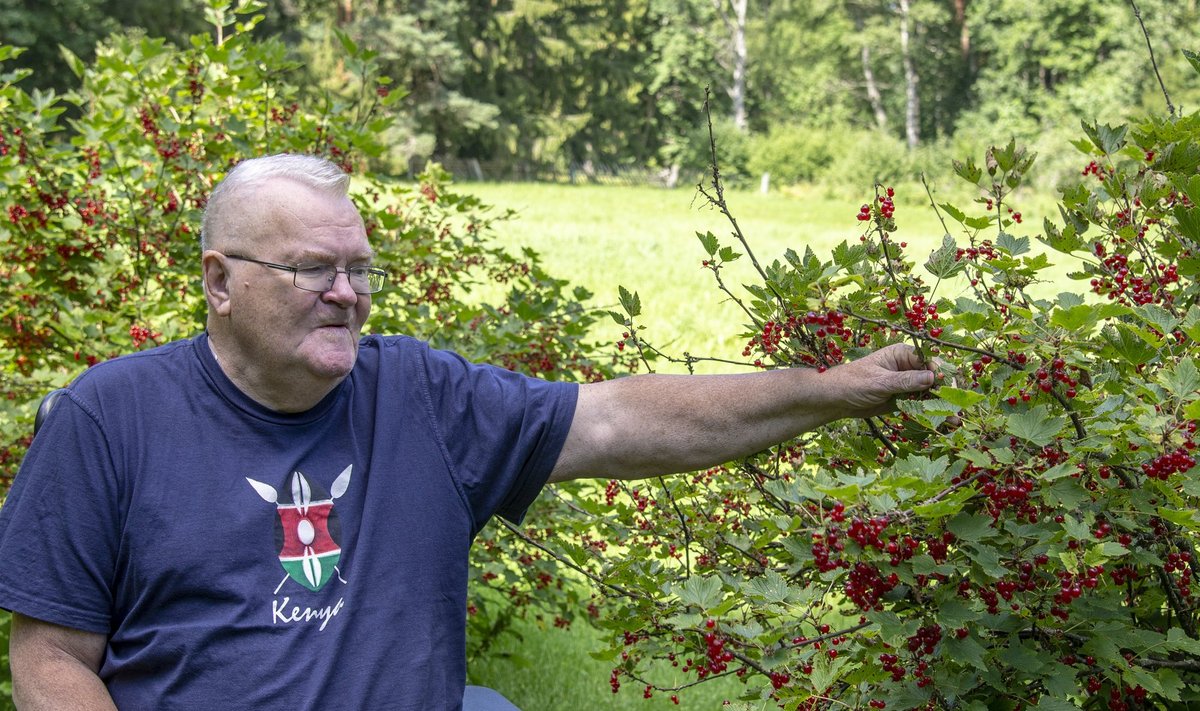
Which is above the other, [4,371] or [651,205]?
[4,371]

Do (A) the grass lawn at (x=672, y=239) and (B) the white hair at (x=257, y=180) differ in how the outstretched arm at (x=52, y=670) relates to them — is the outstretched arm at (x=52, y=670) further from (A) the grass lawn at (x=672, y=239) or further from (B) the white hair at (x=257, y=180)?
(A) the grass lawn at (x=672, y=239)

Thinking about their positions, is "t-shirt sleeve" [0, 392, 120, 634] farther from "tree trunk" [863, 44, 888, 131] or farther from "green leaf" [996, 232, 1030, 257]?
"tree trunk" [863, 44, 888, 131]

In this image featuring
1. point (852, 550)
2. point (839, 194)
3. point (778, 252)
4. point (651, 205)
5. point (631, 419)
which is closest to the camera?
point (852, 550)

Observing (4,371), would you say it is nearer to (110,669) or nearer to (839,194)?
(110,669)

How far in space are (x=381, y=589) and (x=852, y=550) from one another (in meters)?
0.95

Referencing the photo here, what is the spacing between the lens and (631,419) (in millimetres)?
2350

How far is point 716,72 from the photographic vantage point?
53.1m

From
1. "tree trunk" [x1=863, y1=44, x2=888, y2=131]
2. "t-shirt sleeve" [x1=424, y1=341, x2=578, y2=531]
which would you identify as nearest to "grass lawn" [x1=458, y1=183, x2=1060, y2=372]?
"t-shirt sleeve" [x1=424, y1=341, x2=578, y2=531]

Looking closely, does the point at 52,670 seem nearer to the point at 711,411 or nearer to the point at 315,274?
the point at 315,274

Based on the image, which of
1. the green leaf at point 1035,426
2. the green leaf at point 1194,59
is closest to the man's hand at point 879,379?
the green leaf at point 1035,426

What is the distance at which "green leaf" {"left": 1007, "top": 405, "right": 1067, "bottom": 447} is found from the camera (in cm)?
156

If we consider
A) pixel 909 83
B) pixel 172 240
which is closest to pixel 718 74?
pixel 909 83

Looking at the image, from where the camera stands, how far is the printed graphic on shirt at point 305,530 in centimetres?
214

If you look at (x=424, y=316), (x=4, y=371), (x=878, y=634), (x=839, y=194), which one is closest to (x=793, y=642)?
(x=878, y=634)
